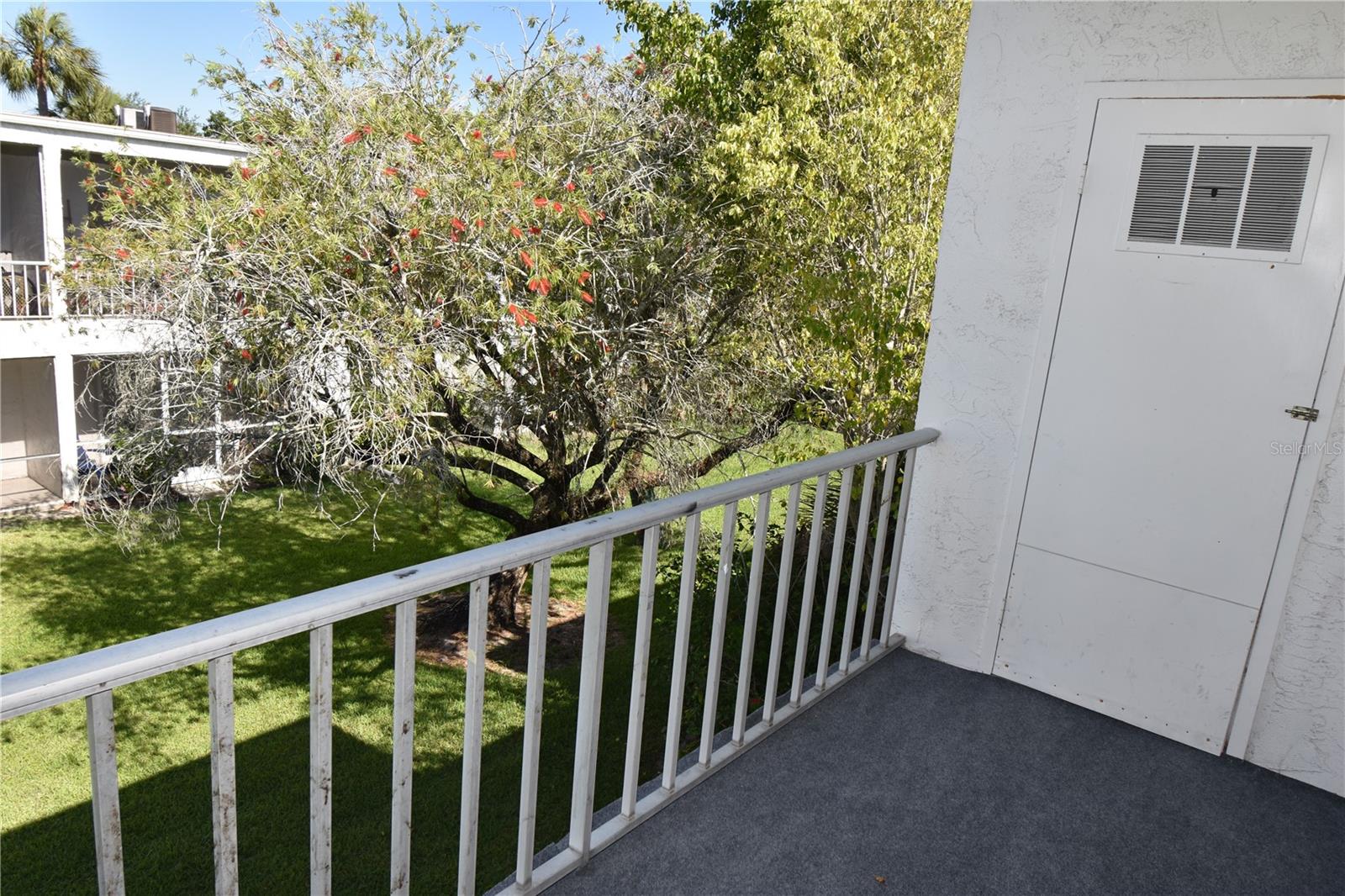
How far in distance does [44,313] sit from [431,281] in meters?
9.88

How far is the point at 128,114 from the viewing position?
46.5ft

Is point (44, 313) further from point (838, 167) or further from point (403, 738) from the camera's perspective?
point (403, 738)

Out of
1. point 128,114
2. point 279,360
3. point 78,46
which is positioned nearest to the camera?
point 279,360

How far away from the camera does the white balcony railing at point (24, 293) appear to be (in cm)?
1227

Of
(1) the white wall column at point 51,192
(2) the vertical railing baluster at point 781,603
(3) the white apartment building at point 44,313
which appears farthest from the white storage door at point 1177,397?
(1) the white wall column at point 51,192

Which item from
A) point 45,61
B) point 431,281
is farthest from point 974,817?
point 45,61

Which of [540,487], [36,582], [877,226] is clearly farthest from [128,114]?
[877,226]

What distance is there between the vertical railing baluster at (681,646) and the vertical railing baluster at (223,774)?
102cm

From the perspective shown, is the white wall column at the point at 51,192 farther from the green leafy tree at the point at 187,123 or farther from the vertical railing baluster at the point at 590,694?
the vertical railing baluster at the point at 590,694

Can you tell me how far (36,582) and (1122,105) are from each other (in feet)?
37.0

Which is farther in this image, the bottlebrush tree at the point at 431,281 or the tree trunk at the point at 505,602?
the tree trunk at the point at 505,602

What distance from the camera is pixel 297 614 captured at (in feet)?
4.17

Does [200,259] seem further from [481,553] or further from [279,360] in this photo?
[481,553]

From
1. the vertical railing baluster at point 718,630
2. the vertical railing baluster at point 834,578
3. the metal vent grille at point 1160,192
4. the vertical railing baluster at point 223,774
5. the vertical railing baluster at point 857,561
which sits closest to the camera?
the vertical railing baluster at point 223,774
